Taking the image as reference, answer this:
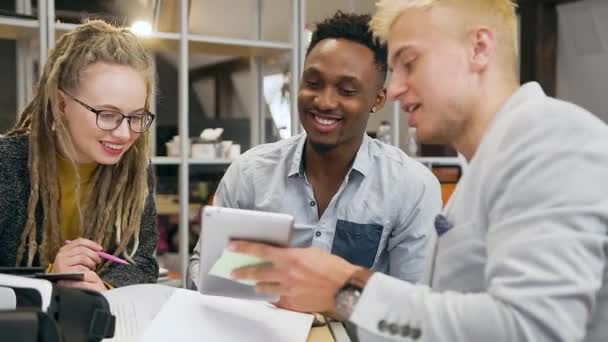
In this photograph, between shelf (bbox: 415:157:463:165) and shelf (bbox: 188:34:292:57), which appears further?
shelf (bbox: 415:157:463:165)

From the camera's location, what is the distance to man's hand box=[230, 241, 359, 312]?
846 mm

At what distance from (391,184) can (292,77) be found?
1.31 meters

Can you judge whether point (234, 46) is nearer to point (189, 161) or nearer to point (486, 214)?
point (189, 161)

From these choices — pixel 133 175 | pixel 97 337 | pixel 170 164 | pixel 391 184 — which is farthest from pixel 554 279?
pixel 170 164

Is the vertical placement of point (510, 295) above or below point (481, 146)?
below

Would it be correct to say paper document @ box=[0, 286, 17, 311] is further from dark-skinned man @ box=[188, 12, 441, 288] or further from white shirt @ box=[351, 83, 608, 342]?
dark-skinned man @ box=[188, 12, 441, 288]

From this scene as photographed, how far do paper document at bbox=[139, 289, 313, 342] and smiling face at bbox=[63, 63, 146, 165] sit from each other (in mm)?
467

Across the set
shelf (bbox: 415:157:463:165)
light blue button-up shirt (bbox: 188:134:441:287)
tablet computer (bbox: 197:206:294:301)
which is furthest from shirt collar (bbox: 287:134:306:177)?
shelf (bbox: 415:157:463:165)

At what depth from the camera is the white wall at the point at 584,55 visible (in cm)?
379

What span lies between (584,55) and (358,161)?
117 inches

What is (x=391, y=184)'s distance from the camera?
1.60 m

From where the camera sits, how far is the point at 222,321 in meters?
1.01

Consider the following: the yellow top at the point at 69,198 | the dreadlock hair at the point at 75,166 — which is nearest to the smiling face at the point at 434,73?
the dreadlock hair at the point at 75,166

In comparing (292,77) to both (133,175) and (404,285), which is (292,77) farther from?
(404,285)
